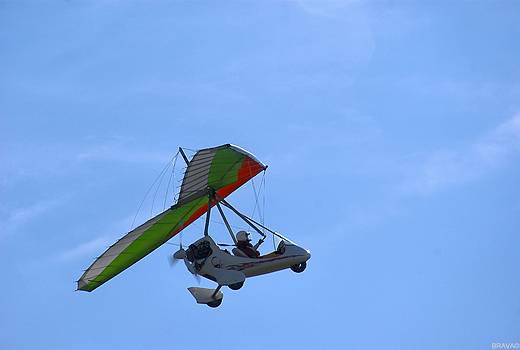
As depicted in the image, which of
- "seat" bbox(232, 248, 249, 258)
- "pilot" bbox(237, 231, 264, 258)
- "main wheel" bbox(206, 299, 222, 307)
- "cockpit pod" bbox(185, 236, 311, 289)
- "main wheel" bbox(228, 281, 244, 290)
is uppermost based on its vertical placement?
"pilot" bbox(237, 231, 264, 258)

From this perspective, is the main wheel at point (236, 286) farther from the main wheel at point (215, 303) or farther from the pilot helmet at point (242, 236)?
the pilot helmet at point (242, 236)

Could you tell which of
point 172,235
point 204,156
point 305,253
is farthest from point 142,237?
point 305,253

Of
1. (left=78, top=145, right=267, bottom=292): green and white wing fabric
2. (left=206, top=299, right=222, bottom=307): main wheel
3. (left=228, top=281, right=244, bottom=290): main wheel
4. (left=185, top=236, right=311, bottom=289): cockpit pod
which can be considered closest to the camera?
(left=228, top=281, right=244, bottom=290): main wheel

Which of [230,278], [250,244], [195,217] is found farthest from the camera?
[195,217]

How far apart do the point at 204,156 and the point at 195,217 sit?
14.9 ft

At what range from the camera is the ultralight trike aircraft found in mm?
33500

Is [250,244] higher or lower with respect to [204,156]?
lower

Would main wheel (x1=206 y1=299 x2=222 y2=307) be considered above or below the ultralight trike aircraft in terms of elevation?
below

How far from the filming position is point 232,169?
34812 millimetres

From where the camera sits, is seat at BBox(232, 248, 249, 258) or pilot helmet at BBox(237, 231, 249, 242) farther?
pilot helmet at BBox(237, 231, 249, 242)

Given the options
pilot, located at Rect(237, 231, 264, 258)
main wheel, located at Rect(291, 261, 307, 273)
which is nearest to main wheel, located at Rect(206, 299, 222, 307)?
pilot, located at Rect(237, 231, 264, 258)

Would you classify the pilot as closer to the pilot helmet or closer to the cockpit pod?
the pilot helmet

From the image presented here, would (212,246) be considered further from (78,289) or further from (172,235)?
(78,289)

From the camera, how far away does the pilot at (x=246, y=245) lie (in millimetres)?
34375
